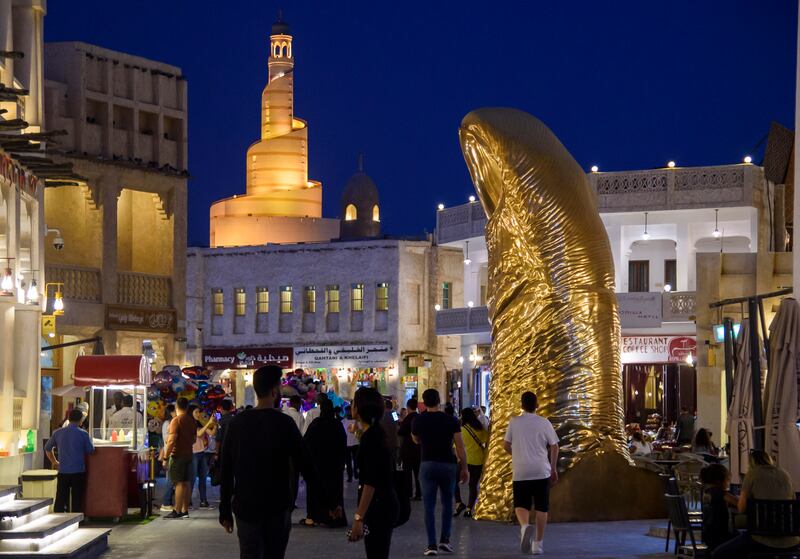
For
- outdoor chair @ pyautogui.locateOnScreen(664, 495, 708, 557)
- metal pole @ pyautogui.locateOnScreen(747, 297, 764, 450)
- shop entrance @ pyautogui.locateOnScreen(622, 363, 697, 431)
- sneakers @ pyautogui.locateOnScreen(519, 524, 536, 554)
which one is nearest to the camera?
outdoor chair @ pyautogui.locateOnScreen(664, 495, 708, 557)

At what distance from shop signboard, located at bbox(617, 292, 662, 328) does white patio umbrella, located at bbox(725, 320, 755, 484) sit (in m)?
23.6

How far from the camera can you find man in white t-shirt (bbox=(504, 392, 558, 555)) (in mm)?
A: 13984

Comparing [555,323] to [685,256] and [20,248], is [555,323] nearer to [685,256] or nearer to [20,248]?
[20,248]

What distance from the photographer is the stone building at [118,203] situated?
35594 mm

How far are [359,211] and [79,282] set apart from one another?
35.0 metres

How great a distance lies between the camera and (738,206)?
130ft

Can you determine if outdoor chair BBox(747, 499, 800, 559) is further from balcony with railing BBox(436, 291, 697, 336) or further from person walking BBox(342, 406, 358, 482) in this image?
balcony with railing BBox(436, 291, 697, 336)

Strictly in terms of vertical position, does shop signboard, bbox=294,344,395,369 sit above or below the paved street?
Answer: above

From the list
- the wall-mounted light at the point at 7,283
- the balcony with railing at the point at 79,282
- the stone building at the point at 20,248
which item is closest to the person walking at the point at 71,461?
the wall-mounted light at the point at 7,283

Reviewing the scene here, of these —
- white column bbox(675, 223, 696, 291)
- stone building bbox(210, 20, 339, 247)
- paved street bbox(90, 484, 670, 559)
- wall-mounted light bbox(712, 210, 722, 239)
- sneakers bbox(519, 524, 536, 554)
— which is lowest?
paved street bbox(90, 484, 670, 559)

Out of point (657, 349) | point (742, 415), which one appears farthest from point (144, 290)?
point (742, 415)

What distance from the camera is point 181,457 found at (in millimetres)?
19656

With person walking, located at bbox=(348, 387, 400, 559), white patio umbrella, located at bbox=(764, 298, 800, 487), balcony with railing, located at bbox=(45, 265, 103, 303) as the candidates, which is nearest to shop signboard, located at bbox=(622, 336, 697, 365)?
balcony with railing, located at bbox=(45, 265, 103, 303)

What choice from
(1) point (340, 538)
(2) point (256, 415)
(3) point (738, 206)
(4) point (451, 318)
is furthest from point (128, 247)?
(2) point (256, 415)
